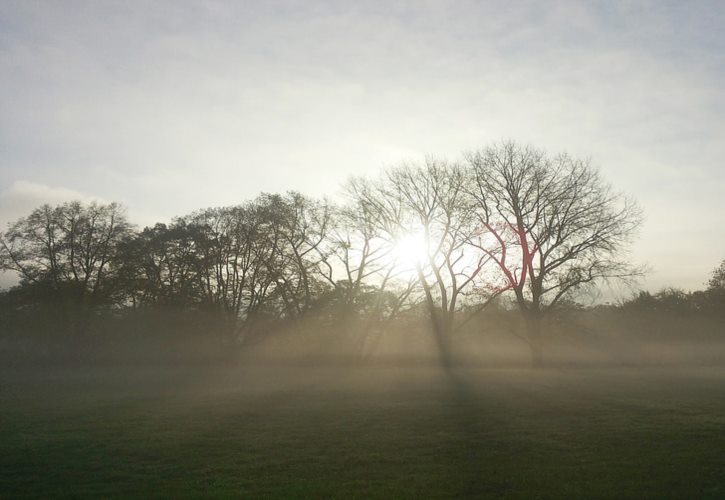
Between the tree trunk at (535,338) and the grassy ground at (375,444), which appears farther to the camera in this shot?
the tree trunk at (535,338)

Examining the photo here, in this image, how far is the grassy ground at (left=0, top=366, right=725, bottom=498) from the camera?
1158 cm

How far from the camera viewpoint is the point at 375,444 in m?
15.5

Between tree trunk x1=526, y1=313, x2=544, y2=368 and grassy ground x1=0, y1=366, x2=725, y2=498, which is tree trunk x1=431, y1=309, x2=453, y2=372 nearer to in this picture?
tree trunk x1=526, y1=313, x2=544, y2=368

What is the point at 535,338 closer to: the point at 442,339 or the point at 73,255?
the point at 442,339

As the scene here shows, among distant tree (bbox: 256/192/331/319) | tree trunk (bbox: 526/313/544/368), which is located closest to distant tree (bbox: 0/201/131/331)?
distant tree (bbox: 256/192/331/319)

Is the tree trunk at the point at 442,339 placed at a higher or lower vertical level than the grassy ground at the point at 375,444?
higher

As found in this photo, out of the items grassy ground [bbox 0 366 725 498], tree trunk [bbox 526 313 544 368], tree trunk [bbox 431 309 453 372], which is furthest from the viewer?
tree trunk [bbox 431 309 453 372]

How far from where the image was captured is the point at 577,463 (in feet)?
42.6

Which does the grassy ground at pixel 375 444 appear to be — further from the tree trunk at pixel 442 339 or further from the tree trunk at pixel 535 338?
the tree trunk at pixel 442 339

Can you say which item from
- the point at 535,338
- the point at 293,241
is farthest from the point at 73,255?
the point at 535,338

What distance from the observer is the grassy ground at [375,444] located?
38.0ft

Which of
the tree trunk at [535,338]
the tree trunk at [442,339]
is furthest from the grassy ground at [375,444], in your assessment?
the tree trunk at [442,339]

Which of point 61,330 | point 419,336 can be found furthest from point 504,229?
point 61,330

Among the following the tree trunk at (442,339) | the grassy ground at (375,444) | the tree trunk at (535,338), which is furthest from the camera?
the tree trunk at (442,339)
